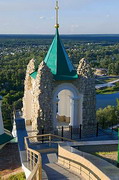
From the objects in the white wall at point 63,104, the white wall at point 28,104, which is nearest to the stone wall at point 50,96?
the white wall at point 28,104

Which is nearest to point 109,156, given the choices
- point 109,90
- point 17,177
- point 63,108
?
point 17,177

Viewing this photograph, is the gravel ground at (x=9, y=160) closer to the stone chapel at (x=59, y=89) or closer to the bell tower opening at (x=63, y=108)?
the stone chapel at (x=59, y=89)

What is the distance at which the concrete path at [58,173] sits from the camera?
7.85 meters

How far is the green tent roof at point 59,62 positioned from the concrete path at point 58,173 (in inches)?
166

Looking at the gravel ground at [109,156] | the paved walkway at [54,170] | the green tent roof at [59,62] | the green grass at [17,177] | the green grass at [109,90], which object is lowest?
the green grass at [109,90]

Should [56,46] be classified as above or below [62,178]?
above

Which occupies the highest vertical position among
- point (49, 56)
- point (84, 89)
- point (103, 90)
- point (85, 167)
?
point (49, 56)

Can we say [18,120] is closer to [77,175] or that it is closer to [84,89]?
[84,89]

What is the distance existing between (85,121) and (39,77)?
2647 mm

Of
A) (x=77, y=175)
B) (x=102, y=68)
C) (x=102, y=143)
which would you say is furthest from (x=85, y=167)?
(x=102, y=68)

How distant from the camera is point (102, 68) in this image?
271 ft

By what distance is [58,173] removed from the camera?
820 cm

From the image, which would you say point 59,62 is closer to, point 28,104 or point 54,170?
point 28,104

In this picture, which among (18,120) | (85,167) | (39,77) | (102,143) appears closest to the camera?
(85,167)
